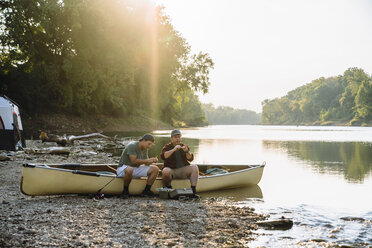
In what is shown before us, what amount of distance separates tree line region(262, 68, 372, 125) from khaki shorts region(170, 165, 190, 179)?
364 ft

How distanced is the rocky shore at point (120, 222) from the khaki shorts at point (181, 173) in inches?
30.9

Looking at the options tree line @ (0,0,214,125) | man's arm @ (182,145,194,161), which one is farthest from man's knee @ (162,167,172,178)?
tree line @ (0,0,214,125)

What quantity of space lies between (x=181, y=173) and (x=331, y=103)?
143581mm

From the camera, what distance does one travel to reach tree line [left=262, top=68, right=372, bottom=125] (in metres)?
109

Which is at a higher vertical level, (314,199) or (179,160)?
(179,160)

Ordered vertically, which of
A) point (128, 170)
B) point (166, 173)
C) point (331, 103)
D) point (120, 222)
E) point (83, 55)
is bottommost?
point (120, 222)

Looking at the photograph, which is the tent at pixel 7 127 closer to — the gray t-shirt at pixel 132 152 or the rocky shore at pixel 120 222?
the rocky shore at pixel 120 222

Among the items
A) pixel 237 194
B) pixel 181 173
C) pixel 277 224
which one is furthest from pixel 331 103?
pixel 277 224

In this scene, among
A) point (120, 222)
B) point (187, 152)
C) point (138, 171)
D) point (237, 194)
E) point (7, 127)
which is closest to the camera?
point (120, 222)

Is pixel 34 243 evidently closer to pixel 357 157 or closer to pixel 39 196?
pixel 39 196

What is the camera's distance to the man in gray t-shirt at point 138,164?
323 inches

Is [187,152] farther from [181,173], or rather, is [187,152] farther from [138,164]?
[138,164]

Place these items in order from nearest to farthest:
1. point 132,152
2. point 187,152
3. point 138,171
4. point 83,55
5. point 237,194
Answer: point 132,152
point 138,171
point 187,152
point 237,194
point 83,55

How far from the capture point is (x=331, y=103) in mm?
139625
